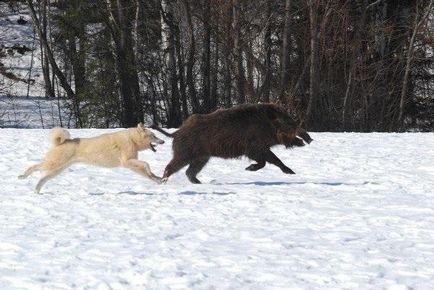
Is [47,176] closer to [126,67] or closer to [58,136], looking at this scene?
[58,136]

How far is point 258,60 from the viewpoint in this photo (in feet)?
81.7

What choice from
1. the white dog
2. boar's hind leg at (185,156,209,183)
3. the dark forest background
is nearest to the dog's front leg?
the white dog

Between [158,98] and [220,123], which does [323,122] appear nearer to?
[158,98]

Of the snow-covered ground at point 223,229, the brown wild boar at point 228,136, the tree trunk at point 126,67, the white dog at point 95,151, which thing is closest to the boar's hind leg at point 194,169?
the brown wild boar at point 228,136

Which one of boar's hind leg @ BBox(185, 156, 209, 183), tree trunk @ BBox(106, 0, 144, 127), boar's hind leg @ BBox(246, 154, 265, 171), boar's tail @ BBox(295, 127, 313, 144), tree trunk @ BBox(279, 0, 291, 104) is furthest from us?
tree trunk @ BBox(106, 0, 144, 127)

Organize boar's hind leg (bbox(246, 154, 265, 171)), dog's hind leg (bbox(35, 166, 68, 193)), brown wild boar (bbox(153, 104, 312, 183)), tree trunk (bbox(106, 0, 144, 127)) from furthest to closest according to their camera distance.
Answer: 1. tree trunk (bbox(106, 0, 144, 127))
2. boar's hind leg (bbox(246, 154, 265, 171))
3. brown wild boar (bbox(153, 104, 312, 183))
4. dog's hind leg (bbox(35, 166, 68, 193))

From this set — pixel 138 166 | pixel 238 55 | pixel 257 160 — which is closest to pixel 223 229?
pixel 138 166

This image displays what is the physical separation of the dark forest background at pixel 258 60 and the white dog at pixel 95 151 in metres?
14.9

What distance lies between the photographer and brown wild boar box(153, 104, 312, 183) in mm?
9727

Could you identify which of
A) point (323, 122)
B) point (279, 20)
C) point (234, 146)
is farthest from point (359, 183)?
point (279, 20)

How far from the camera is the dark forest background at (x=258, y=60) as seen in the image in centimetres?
2450

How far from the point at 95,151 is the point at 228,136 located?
187 centimetres

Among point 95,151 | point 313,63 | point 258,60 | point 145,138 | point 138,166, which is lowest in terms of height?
point 138,166

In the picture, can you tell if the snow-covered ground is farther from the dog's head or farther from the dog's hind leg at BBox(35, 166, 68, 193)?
the dog's head
